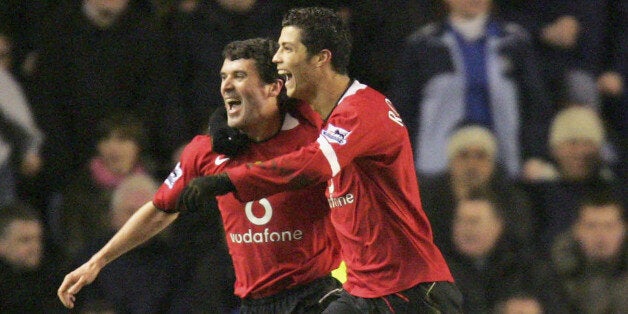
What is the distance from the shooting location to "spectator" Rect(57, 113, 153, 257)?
6645 mm

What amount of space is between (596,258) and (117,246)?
237 centimetres

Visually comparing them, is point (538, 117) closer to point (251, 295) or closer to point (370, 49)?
point (370, 49)

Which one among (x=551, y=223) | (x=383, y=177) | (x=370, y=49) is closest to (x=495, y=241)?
(x=551, y=223)

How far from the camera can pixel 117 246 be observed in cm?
488

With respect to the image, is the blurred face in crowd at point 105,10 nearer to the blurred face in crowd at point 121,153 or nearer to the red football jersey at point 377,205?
the blurred face in crowd at point 121,153

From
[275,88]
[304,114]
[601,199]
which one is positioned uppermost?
[275,88]

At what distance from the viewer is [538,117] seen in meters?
6.74

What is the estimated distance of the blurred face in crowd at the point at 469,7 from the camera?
6.54 m

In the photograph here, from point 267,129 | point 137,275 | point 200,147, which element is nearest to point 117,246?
point 200,147

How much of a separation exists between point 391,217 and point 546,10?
3028 mm

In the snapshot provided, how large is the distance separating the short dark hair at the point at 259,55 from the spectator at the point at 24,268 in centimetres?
192

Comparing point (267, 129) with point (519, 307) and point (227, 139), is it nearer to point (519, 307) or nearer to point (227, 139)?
point (227, 139)

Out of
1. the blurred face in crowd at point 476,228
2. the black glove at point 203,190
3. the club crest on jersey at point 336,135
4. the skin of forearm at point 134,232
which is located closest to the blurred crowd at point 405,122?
the blurred face in crowd at point 476,228

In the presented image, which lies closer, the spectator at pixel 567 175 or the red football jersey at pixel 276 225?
the red football jersey at pixel 276 225
